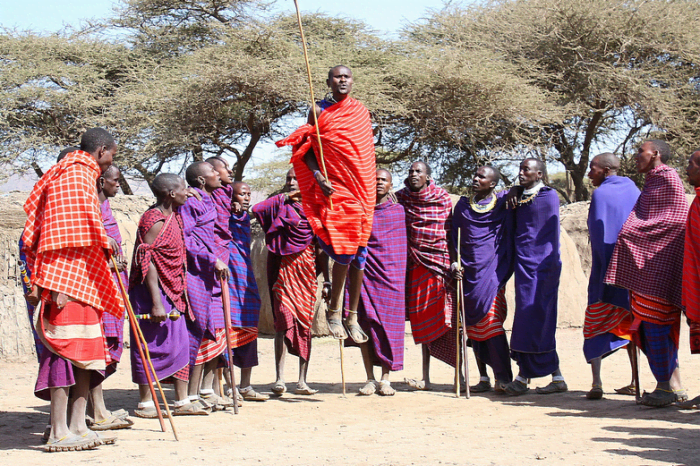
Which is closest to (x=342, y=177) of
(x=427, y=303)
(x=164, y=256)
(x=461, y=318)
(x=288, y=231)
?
(x=288, y=231)

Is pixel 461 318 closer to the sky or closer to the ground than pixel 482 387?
closer to the sky

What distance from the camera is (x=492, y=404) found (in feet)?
23.3

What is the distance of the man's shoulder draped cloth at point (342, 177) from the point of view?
6.86 metres

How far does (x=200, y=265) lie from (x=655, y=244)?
384 centimetres

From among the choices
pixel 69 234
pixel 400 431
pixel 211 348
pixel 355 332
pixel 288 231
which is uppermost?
pixel 288 231

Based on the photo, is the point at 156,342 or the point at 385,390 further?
the point at 385,390

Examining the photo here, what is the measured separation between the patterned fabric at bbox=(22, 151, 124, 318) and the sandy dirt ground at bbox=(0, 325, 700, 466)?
1.07 metres

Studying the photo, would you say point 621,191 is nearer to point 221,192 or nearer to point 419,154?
point 221,192

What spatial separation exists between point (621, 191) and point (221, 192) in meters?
3.68

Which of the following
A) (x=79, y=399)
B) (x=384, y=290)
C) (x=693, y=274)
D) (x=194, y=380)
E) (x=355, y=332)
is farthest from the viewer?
(x=384, y=290)

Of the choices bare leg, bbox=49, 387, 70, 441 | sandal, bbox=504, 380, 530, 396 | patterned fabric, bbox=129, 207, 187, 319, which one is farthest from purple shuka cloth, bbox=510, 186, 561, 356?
bare leg, bbox=49, 387, 70, 441

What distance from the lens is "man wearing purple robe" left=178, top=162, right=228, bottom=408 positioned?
6598mm

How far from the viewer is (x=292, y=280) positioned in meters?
Result: 7.61

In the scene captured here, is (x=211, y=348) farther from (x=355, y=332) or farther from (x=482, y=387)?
(x=482, y=387)
